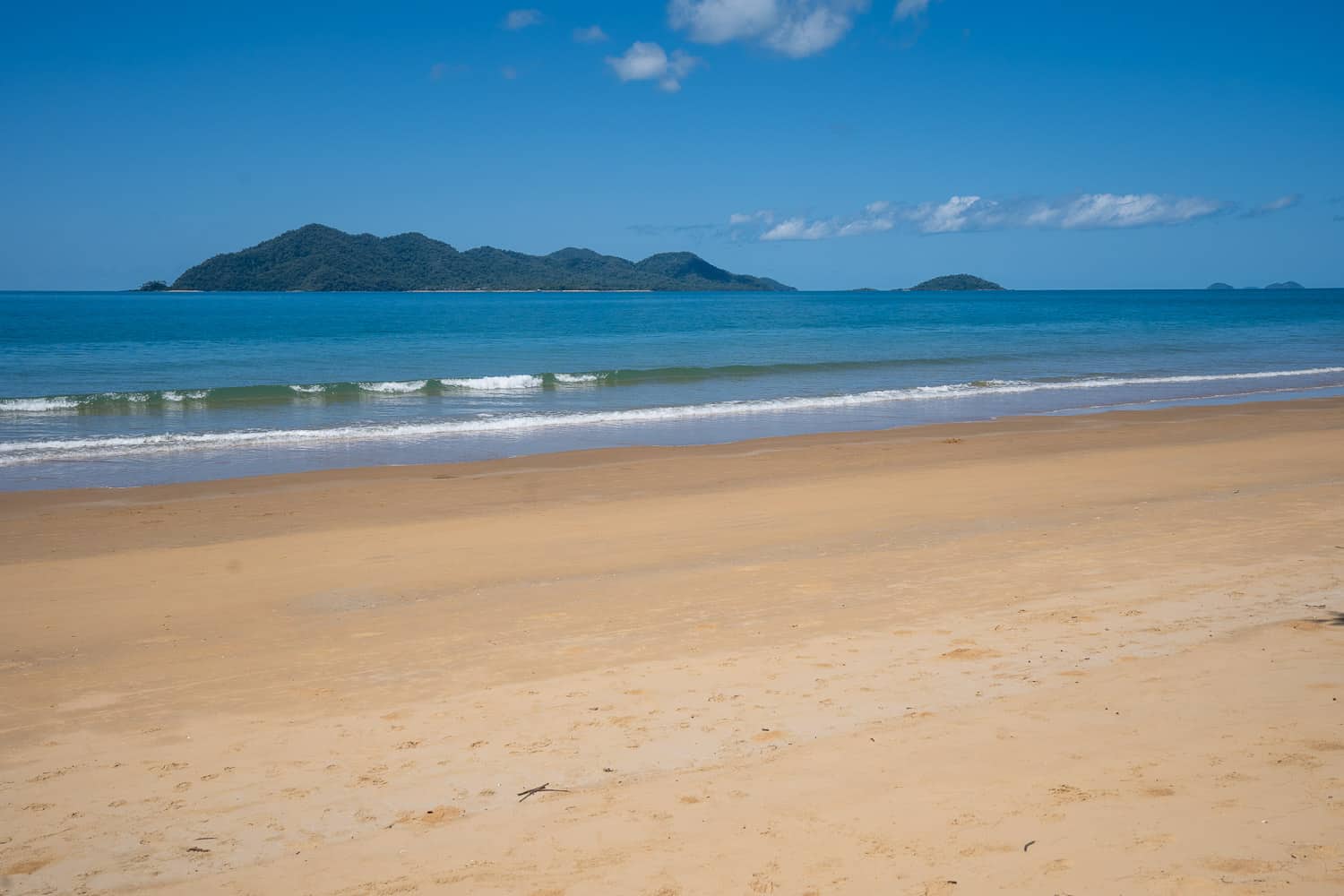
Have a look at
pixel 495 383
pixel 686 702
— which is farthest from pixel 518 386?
pixel 686 702

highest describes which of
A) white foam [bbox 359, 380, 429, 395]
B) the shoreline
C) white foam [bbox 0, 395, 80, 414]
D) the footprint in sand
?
white foam [bbox 359, 380, 429, 395]

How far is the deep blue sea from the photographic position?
17594 mm

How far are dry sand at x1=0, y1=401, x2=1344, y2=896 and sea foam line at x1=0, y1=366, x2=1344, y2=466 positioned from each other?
7100 millimetres

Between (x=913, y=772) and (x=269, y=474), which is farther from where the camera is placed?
(x=269, y=474)

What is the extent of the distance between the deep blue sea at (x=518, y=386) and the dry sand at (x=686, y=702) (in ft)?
23.2

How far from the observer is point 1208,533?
909cm

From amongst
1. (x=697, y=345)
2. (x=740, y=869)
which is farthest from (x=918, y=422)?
(x=697, y=345)

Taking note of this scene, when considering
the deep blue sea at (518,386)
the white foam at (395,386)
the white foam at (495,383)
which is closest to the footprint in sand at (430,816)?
the deep blue sea at (518,386)

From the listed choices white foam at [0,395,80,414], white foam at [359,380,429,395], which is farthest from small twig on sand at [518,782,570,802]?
white foam at [359,380,429,395]

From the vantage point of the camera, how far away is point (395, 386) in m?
27.4

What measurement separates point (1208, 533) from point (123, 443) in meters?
16.9

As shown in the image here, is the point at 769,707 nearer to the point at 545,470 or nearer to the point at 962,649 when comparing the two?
the point at 962,649

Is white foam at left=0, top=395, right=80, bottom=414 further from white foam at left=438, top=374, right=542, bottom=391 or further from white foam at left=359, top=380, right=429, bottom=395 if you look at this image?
white foam at left=438, top=374, right=542, bottom=391

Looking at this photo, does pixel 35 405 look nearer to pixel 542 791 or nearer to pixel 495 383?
pixel 495 383
